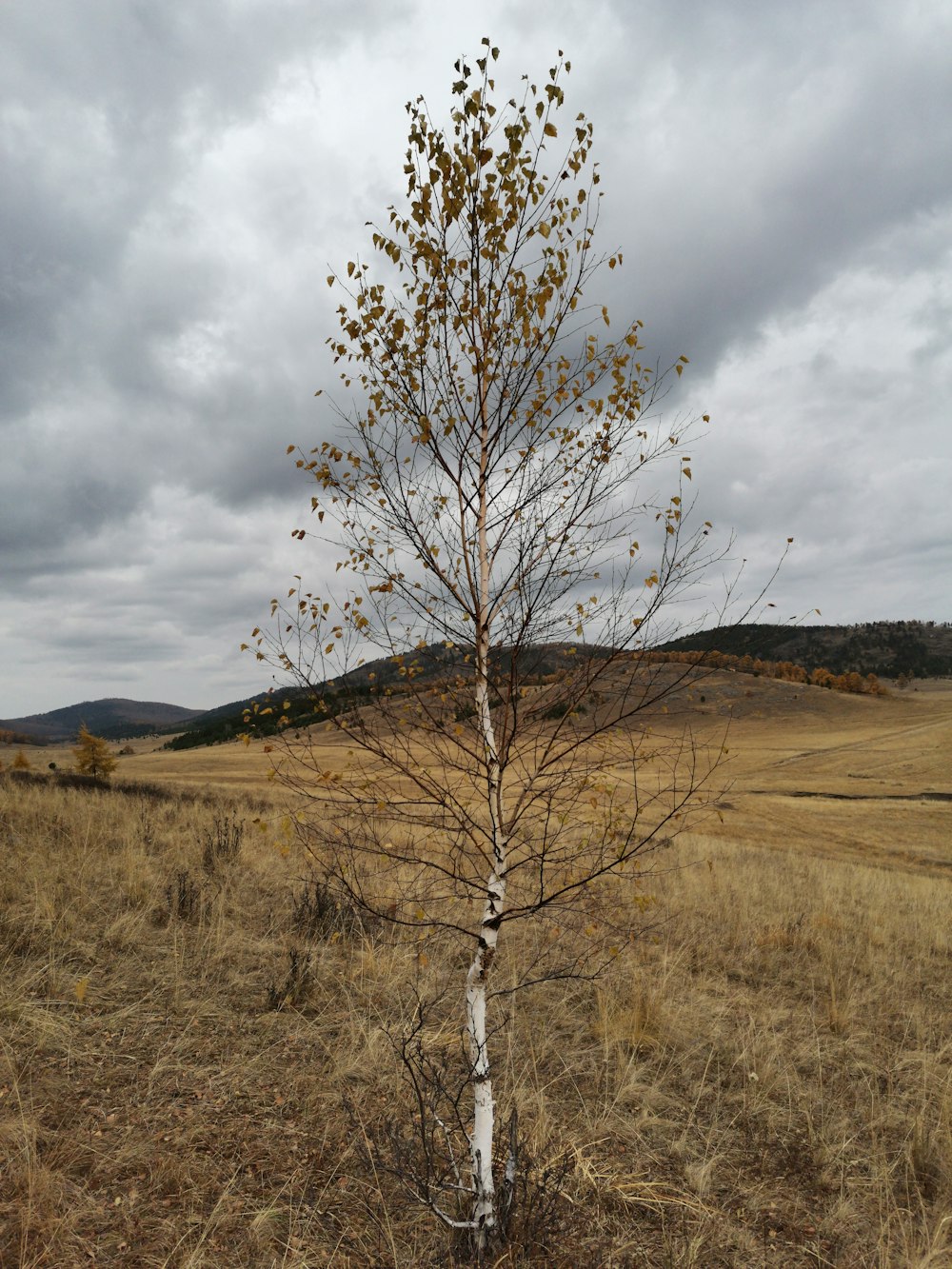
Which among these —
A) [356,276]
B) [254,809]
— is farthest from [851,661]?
[356,276]

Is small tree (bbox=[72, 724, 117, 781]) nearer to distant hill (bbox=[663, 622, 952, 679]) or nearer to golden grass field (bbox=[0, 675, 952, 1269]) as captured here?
golden grass field (bbox=[0, 675, 952, 1269])

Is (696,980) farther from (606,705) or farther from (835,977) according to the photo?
(606,705)

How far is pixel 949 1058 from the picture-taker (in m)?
5.73

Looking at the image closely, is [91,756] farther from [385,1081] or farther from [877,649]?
[877,649]

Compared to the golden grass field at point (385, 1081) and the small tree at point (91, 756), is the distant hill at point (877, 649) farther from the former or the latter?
the golden grass field at point (385, 1081)

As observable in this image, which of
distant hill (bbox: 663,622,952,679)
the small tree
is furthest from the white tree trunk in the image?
distant hill (bbox: 663,622,952,679)

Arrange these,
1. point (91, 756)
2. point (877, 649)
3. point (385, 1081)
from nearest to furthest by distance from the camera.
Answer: point (385, 1081)
point (91, 756)
point (877, 649)

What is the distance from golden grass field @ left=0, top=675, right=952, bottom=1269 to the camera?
332cm

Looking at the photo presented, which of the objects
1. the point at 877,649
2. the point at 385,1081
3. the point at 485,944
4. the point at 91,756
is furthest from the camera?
the point at 877,649

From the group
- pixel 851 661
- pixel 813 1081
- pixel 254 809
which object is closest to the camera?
pixel 813 1081

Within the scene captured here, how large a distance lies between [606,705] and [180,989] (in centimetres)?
456

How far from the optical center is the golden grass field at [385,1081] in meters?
3.32

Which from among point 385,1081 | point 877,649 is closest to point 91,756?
point 385,1081

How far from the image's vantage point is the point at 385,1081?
4.62m
